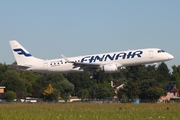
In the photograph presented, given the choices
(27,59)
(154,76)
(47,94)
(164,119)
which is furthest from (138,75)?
(164,119)

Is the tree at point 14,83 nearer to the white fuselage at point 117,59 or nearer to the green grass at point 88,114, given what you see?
the white fuselage at point 117,59

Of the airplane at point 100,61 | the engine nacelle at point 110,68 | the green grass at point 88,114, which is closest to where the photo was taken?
the green grass at point 88,114

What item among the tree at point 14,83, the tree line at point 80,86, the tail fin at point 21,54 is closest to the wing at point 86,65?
the tail fin at point 21,54

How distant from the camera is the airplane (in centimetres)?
5859

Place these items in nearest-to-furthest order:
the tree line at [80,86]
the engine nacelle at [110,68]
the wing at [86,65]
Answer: the engine nacelle at [110,68] → the wing at [86,65] → the tree line at [80,86]

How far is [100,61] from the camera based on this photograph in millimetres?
60781

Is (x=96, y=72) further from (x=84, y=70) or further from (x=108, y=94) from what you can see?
(x=108, y=94)

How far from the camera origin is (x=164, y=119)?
26.4m

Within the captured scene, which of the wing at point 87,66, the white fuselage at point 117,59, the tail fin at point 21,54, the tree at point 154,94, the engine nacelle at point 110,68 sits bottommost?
the tree at point 154,94

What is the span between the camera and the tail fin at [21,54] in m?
67.0

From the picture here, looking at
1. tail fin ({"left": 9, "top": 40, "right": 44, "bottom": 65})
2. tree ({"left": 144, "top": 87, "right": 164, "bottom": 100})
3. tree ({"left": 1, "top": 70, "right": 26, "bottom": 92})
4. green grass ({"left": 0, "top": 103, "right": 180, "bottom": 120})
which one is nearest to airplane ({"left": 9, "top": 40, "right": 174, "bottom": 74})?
tail fin ({"left": 9, "top": 40, "right": 44, "bottom": 65})

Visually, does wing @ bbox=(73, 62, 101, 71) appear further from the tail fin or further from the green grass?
the green grass

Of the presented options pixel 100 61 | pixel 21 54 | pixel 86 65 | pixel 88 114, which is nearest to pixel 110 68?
pixel 100 61

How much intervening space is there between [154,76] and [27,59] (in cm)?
9040
